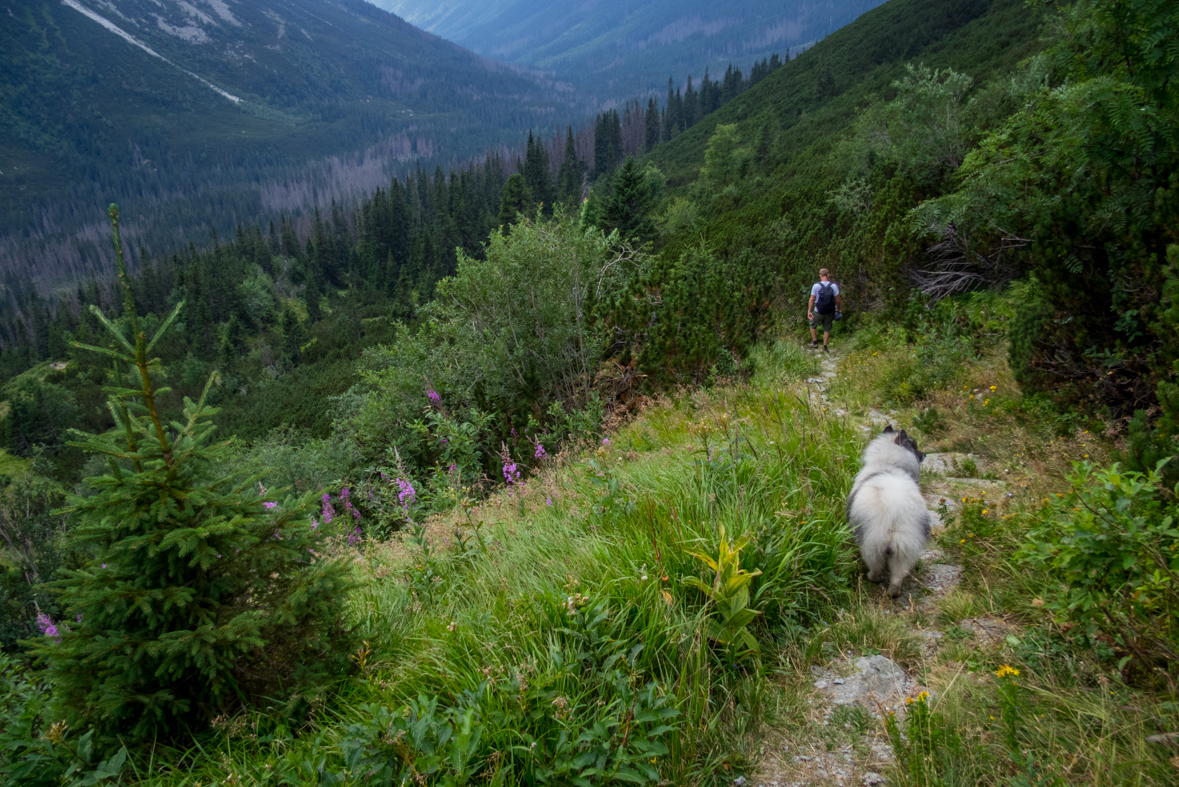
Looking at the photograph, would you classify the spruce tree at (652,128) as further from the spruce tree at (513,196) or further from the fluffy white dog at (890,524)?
the fluffy white dog at (890,524)

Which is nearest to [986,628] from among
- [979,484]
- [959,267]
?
[979,484]

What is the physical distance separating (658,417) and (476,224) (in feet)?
280

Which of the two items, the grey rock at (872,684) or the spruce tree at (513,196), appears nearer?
the grey rock at (872,684)

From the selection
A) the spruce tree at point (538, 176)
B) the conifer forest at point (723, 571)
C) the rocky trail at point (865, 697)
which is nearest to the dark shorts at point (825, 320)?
the conifer forest at point (723, 571)

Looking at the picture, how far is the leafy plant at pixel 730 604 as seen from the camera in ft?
8.10

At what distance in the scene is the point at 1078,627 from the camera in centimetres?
220

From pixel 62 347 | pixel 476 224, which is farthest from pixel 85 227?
pixel 476 224

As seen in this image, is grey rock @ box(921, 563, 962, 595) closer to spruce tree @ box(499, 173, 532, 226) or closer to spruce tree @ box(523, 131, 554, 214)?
spruce tree @ box(499, 173, 532, 226)

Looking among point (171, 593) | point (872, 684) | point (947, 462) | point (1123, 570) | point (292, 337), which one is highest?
point (171, 593)

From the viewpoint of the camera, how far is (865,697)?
7.68 feet

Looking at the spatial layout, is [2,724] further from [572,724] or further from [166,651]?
[572,724]

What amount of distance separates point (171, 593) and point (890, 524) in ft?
10.8

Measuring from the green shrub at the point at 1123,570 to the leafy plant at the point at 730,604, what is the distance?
1.21 metres

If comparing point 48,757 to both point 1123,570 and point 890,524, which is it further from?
point 1123,570
